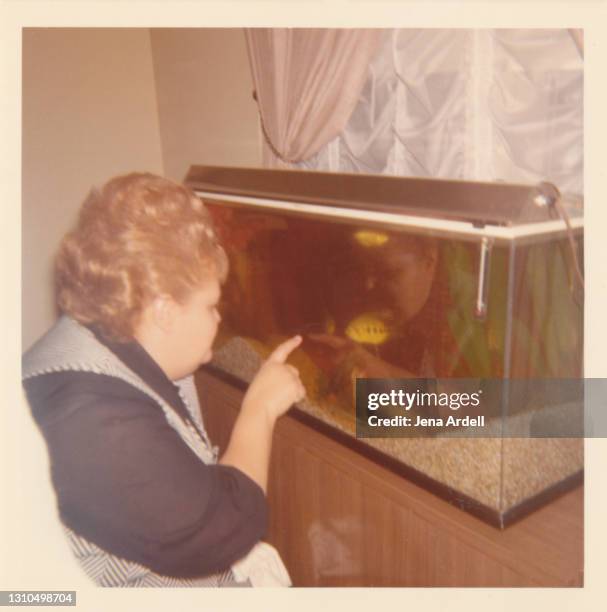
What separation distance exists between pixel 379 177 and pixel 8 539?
0.74 m

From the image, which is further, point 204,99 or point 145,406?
point 204,99

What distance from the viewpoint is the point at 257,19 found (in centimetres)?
84

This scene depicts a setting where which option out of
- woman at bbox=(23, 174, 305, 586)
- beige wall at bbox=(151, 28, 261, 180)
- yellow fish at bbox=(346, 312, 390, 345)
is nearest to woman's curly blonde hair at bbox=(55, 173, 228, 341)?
woman at bbox=(23, 174, 305, 586)

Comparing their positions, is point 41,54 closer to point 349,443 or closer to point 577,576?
point 349,443

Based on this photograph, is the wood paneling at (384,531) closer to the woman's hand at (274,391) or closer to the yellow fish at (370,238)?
the woman's hand at (274,391)

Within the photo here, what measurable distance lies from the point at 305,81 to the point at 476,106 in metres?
0.40

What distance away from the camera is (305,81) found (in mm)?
1349

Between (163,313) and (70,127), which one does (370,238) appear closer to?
(163,313)

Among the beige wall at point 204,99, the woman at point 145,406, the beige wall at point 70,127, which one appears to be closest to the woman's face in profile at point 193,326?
the woman at point 145,406

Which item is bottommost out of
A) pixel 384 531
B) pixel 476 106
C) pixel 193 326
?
pixel 384 531

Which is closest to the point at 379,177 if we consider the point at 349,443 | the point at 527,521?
the point at 349,443

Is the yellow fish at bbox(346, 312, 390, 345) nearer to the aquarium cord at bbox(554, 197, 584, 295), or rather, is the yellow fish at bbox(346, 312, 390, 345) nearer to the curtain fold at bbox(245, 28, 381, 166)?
the aquarium cord at bbox(554, 197, 584, 295)

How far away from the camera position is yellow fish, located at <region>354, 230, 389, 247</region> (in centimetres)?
85

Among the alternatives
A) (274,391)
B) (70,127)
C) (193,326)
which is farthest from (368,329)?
(70,127)
